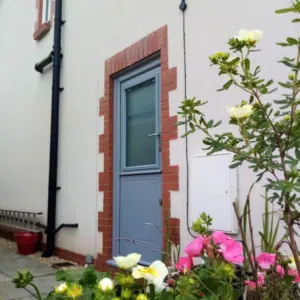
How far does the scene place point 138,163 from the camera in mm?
3766

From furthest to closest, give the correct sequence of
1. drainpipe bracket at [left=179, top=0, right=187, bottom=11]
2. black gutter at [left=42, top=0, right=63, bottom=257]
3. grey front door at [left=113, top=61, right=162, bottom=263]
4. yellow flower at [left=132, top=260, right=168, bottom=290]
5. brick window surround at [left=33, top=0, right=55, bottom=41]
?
brick window surround at [left=33, top=0, right=55, bottom=41]
black gutter at [left=42, top=0, right=63, bottom=257]
grey front door at [left=113, top=61, right=162, bottom=263]
drainpipe bracket at [left=179, top=0, right=187, bottom=11]
yellow flower at [left=132, top=260, right=168, bottom=290]

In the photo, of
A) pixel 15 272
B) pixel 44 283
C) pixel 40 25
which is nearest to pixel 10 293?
pixel 44 283

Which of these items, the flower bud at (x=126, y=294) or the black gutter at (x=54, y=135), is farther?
the black gutter at (x=54, y=135)

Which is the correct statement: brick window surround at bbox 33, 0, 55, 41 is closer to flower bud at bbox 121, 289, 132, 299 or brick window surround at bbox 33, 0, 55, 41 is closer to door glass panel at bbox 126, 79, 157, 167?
door glass panel at bbox 126, 79, 157, 167

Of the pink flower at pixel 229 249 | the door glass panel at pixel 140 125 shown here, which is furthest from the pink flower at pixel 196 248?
the door glass panel at pixel 140 125

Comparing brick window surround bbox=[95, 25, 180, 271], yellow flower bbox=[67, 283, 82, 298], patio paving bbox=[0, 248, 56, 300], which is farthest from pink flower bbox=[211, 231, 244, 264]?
patio paving bbox=[0, 248, 56, 300]

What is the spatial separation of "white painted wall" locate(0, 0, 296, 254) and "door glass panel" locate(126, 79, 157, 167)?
42 centimetres

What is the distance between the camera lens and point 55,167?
5.02 meters

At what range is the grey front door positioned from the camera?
3469 mm

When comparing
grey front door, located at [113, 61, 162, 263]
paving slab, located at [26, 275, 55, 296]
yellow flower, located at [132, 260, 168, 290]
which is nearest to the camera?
yellow flower, located at [132, 260, 168, 290]

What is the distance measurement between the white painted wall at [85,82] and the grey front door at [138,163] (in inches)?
11.7

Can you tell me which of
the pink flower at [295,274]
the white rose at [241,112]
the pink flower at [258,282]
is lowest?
the pink flower at [258,282]

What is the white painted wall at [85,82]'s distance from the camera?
2775 mm

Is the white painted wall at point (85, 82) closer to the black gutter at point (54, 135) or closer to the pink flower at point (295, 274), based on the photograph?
the black gutter at point (54, 135)
